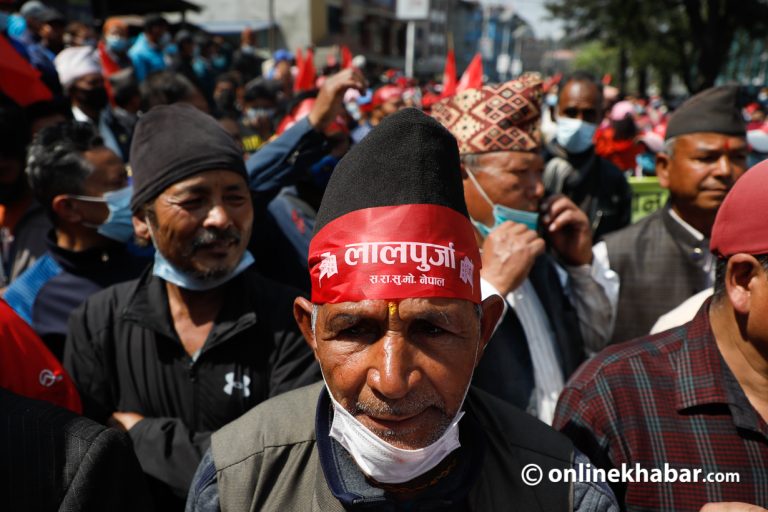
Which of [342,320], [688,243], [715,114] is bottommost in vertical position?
[688,243]

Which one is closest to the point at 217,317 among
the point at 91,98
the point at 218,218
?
the point at 218,218

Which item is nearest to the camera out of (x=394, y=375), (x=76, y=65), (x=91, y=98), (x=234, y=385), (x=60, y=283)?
(x=394, y=375)

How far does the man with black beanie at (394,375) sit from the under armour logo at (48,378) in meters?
0.55

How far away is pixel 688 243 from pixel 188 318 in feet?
8.57

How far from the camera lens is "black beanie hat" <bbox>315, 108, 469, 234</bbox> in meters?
1.66

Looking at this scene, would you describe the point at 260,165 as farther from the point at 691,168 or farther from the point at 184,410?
the point at 691,168

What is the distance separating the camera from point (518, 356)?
2.74m

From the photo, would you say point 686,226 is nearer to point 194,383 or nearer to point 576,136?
point 576,136

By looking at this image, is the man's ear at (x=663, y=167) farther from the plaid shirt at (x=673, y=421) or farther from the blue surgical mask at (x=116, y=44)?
the blue surgical mask at (x=116, y=44)

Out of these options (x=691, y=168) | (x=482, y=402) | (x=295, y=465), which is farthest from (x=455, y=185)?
(x=691, y=168)

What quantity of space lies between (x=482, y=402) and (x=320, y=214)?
693 mm

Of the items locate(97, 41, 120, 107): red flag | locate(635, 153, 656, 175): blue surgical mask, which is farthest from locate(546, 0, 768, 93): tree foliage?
locate(97, 41, 120, 107): red flag

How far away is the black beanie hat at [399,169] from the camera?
166cm

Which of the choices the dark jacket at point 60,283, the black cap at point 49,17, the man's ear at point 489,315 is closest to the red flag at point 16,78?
the dark jacket at point 60,283
